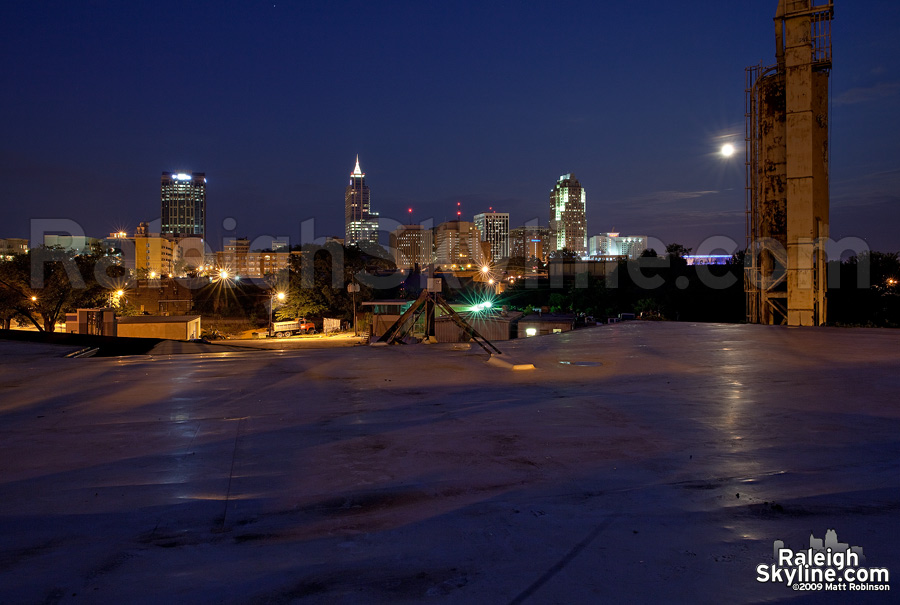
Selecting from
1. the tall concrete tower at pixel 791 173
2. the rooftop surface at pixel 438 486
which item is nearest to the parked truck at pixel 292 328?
the tall concrete tower at pixel 791 173

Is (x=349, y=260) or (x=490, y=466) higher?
(x=349, y=260)

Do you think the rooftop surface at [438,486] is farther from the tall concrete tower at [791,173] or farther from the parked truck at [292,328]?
the parked truck at [292,328]

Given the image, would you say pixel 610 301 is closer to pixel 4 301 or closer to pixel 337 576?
pixel 4 301

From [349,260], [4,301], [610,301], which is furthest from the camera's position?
[349,260]

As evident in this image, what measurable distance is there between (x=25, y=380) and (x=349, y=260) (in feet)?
159

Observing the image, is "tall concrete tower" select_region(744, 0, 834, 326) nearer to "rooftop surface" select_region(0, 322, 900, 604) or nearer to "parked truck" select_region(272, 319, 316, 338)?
"rooftop surface" select_region(0, 322, 900, 604)

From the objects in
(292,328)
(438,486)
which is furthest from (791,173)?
(292,328)

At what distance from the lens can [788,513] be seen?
413 centimetres

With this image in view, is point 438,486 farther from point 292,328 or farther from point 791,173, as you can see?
point 292,328

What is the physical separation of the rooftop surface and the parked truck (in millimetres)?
34874

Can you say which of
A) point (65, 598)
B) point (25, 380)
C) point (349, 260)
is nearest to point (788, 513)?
point (65, 598)

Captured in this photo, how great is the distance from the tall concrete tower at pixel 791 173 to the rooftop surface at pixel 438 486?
13.0 m

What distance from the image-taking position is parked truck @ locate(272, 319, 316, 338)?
4425cm

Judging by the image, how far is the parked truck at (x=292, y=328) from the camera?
1742 inches
